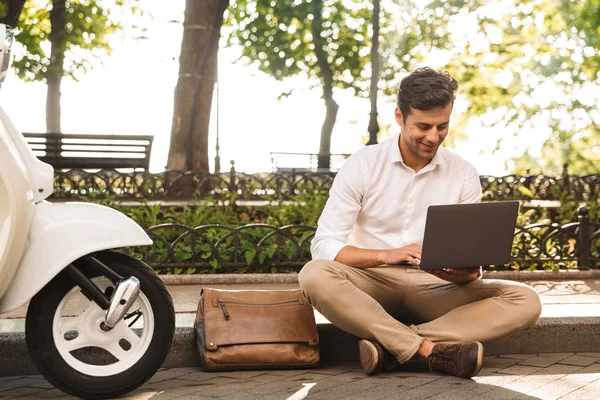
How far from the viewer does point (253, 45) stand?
2984 centimetres

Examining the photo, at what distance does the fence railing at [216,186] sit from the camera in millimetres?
12633

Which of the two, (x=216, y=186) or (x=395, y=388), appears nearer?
(x=395, y=388)

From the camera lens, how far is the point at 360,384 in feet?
14.8

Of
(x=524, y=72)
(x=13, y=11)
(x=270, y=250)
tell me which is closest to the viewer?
(x=270, y=250)

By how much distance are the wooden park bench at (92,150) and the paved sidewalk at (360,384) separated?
31.5 ft

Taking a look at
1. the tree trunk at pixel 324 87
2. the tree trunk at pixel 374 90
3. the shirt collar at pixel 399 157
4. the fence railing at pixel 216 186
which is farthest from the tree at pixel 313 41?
the shirt collar at pixel 399 157

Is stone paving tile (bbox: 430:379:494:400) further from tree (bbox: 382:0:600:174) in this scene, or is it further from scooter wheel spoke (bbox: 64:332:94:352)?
tree (bbox: 382:0:600:174)

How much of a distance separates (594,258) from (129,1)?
20.0 metres

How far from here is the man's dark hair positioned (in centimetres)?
482

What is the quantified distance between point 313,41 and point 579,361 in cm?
2540

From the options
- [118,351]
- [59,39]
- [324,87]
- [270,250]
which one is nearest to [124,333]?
[118,351]

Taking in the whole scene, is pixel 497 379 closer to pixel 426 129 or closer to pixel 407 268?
pixel 407 268

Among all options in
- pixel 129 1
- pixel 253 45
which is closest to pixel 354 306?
pixel 129 1

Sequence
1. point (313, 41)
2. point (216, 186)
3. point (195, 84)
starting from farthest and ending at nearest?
1. point (313, 41)
2. point (195, 84)
3. point (216, 186)
